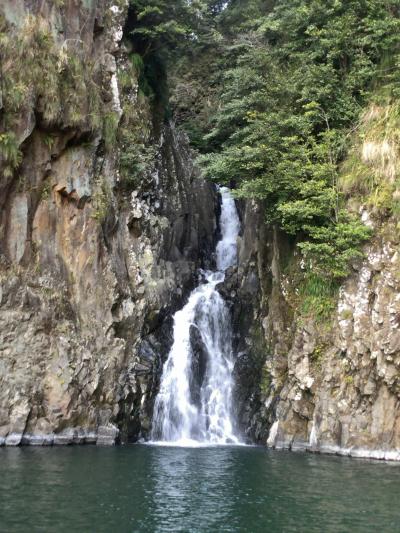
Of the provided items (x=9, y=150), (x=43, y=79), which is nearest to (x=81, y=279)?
(x=9, y=150)

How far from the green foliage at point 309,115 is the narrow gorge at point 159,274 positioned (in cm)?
15

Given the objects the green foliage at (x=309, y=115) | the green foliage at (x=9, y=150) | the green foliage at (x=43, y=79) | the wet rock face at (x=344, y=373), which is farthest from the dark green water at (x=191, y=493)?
the green foliage at (x=43, y=79)

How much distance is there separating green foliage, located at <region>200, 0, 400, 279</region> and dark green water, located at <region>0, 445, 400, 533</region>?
7.51 m

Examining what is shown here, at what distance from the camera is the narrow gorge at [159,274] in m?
20.3

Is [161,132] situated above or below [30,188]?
above

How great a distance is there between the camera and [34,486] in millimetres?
13523

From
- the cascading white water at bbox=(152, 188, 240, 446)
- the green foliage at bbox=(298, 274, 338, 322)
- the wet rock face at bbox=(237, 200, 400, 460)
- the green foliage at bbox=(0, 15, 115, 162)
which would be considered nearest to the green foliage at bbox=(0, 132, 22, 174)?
the green foliage at bbox=(0, 15, 115, 162)

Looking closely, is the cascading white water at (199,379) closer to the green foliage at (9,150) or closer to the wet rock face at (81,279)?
the wet rock face at (81,279)

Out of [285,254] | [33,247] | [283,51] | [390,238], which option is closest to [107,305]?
[33,247]

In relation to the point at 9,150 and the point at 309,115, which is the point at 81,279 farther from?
the point at 309,115

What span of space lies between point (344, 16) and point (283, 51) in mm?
2827

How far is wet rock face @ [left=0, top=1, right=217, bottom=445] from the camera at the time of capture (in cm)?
2080

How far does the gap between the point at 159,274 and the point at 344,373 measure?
959 centimetres

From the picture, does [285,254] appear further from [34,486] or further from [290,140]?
[34,486]
